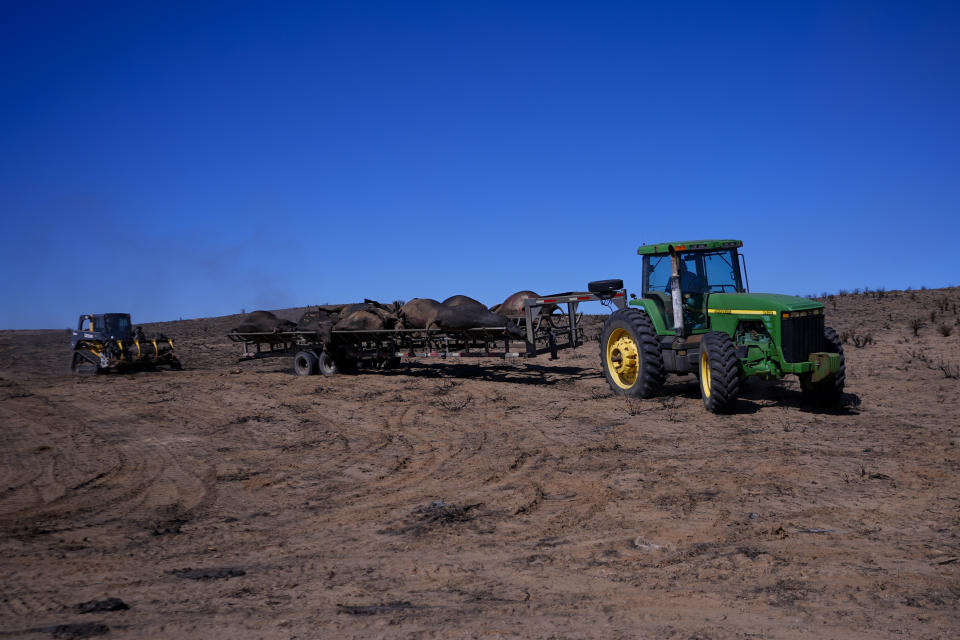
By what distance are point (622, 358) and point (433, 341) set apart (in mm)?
4631

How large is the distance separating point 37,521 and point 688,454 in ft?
22.0

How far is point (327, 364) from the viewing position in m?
17.5

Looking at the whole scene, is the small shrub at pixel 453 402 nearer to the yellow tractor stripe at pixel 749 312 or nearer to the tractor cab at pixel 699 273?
the tractor cab at pixel 699 273

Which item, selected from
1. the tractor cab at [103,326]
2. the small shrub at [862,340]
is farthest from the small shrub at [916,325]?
the tractor cab at [103,326]

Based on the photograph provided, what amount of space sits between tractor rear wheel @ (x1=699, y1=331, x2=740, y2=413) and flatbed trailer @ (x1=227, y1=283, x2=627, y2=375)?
9.20 ft

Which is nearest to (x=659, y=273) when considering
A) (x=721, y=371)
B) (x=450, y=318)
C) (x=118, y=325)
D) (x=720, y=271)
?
(x=720, y=271)

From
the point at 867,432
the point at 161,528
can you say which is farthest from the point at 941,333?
the point at 161,528

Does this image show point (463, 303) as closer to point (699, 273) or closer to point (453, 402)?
point (453, 402)

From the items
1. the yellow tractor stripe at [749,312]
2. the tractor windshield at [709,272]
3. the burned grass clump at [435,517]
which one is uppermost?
the tractor windshield at [709,272]

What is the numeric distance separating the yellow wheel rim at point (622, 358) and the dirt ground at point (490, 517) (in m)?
0.45

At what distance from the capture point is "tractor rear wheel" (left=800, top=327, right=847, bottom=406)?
33.2 ft

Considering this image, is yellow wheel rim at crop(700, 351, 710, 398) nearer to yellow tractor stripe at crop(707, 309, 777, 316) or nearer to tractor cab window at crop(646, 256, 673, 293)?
yellow tractor stripe at crop(707, 309, 777, 316)

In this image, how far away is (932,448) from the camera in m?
7.92

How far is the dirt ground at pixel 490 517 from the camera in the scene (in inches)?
160
